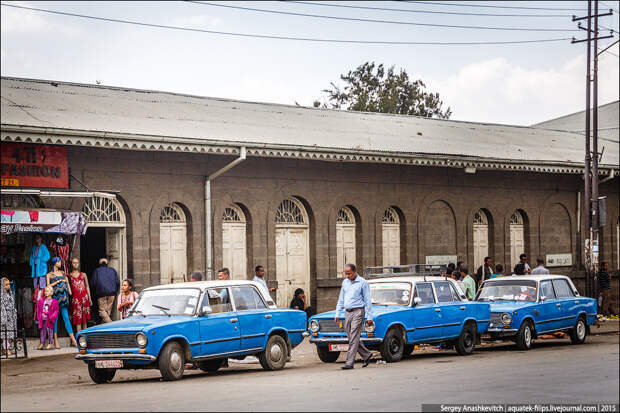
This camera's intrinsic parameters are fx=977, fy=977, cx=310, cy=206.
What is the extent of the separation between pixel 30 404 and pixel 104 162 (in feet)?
33.0

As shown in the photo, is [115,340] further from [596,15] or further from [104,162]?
[596,15]

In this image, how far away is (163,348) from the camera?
568 inches

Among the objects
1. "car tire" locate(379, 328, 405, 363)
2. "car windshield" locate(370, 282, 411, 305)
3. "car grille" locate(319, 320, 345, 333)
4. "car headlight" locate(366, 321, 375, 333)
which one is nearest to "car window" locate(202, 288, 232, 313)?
"car grille" locate(319, 320, 345, 333)

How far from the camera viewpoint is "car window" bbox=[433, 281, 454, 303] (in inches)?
725

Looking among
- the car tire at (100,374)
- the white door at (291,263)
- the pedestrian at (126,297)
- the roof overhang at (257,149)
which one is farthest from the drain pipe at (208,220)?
the car tire at (100,374)

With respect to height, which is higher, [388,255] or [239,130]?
[239,130]

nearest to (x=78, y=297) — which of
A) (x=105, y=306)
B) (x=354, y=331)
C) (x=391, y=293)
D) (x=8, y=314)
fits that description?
(x=105, y=306)

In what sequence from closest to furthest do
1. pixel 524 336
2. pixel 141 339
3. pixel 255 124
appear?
pixel 141 339 < pixel 524 336 < pixel 255 124

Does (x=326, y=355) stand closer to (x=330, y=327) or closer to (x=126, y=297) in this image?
(x=330, y=327)

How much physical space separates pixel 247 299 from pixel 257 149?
6.54 m

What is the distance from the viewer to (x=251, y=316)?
15969mm

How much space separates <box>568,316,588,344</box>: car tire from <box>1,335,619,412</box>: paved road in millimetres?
3123

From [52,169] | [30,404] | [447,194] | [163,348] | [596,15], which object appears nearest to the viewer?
[30,404]

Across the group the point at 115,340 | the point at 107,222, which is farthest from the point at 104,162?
the point at 115,340
